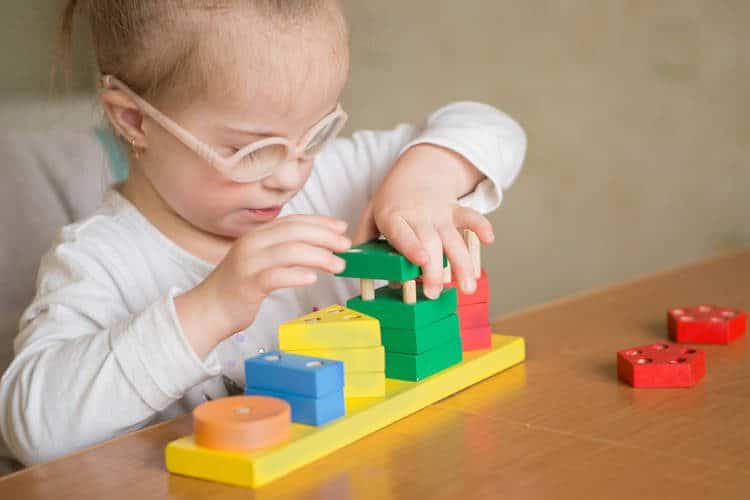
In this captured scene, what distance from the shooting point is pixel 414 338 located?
788 millimetres

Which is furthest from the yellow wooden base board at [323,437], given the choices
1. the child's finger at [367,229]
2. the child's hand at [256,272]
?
the child's finger at [367,229]

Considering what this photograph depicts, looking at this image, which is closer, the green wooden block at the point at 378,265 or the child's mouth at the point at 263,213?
the green wooden block at the point at 378,265

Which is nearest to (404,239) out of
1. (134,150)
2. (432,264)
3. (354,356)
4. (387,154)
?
(432,264)

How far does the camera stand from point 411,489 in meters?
0.61

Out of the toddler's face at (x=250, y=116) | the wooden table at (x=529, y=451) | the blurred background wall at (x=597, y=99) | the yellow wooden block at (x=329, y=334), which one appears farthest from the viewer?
the blurred background wall at (x=597, y=99)

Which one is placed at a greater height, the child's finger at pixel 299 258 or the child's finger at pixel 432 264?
the child's finger at pixel 299 258

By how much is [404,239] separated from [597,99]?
1.50 meters

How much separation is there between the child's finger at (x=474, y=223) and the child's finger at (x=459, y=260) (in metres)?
0.03

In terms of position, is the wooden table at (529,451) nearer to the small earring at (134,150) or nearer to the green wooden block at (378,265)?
the green wooden block at (378,265)

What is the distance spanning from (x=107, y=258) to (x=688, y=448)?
61 centimetres

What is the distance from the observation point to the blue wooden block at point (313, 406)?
685mm

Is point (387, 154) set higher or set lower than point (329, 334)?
higher

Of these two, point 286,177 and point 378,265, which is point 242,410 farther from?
point 286,177

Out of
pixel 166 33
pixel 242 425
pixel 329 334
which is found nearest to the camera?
pixel 242 425
